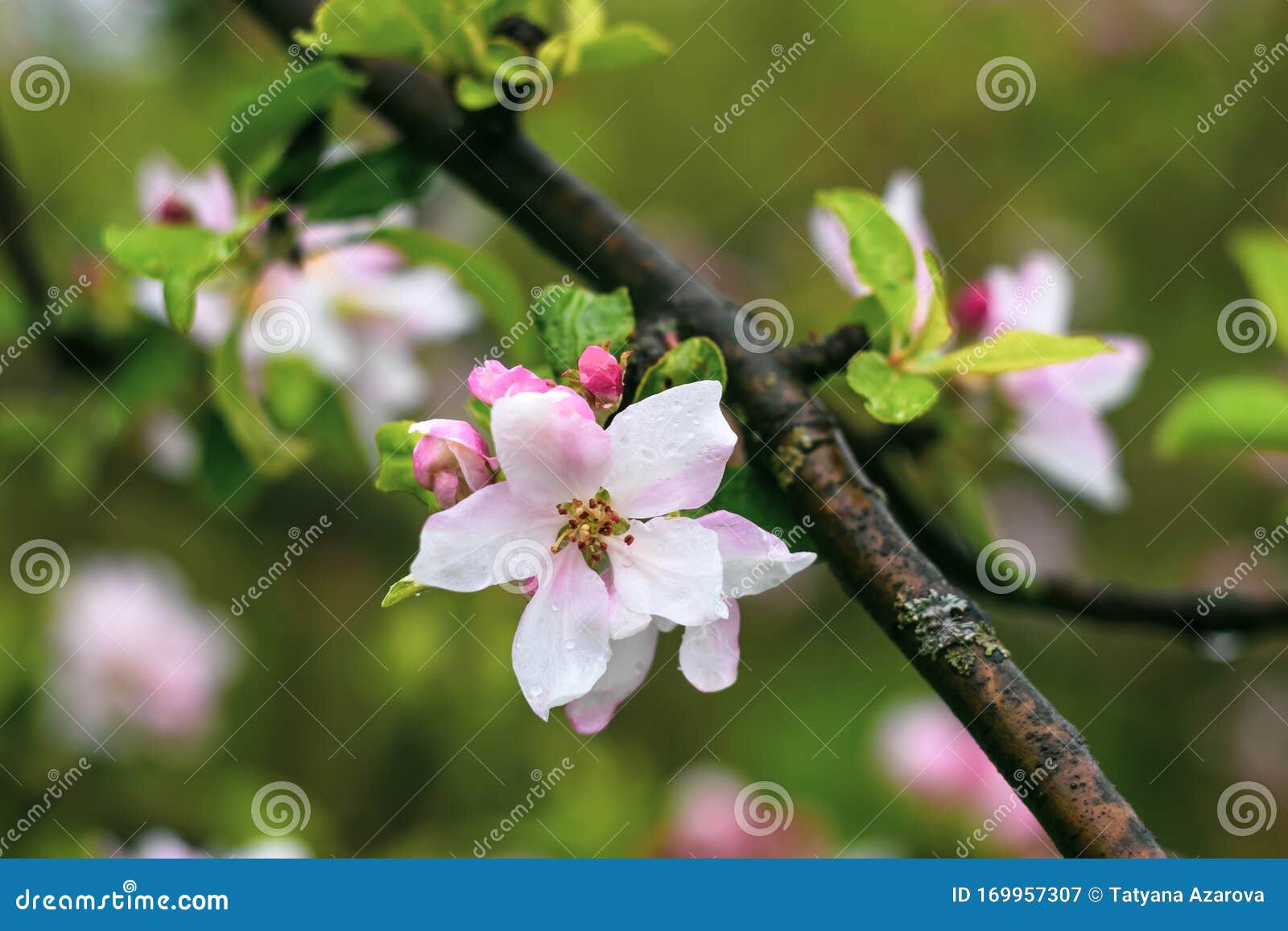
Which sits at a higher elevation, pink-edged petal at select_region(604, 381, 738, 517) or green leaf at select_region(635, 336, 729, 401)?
green leaf at select_region(635, 336, 729, 401)

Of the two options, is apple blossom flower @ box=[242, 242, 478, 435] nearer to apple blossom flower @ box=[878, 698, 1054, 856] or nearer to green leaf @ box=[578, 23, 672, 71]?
green leaf @ box=[578, 23, 672, 71]

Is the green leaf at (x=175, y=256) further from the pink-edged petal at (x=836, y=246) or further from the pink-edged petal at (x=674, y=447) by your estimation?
the pink-edged petal at (x=836, y=246)

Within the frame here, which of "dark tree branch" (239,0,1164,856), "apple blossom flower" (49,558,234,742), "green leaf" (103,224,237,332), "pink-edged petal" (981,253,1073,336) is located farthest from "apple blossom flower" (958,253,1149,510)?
"apple blossom flower" (49,558,234,742)

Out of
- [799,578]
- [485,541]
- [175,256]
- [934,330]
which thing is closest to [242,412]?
[175,256]

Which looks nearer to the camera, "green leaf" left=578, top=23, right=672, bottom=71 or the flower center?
the flower center

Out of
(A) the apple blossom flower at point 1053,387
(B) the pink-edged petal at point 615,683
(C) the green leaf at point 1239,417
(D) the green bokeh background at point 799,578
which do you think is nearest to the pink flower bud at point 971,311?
(A) the apple blossom flower at point 1053,387

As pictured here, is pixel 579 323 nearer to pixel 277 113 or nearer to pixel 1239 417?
pixel 277 113
